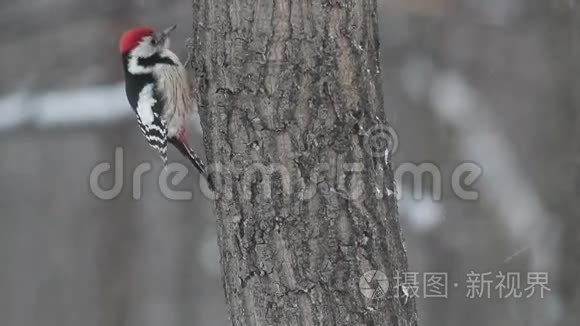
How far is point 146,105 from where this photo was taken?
4145 millimetres

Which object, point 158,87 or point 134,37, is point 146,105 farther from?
point 134,37

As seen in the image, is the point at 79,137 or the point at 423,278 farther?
the point at 79,137

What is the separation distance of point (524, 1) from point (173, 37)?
216cm

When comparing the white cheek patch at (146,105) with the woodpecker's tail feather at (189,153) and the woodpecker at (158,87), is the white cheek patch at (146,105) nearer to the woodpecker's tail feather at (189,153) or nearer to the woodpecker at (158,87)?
the woodpecker at (158,87)

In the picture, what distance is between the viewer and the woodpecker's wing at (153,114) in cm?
408

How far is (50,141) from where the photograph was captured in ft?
21.7

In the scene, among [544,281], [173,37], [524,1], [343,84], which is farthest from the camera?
[173,37]

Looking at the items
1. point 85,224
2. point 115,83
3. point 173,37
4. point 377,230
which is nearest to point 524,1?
point 173,37

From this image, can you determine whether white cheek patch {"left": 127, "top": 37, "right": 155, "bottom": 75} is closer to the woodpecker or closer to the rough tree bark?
the woodpecker

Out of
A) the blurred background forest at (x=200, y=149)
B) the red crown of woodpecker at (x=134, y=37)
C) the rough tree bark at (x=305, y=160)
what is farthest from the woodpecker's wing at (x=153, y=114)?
the rough tree bark at (x=305, y=160)

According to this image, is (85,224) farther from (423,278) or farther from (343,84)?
(343,84)

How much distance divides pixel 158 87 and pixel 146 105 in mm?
158

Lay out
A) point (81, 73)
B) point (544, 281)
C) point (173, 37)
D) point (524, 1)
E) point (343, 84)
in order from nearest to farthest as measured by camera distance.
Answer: point (343, 84) < point (544, 281) < point (524, 1) < point (173, 37) < point (81, 73)

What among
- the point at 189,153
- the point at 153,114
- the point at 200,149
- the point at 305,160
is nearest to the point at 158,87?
the point at 153,114
